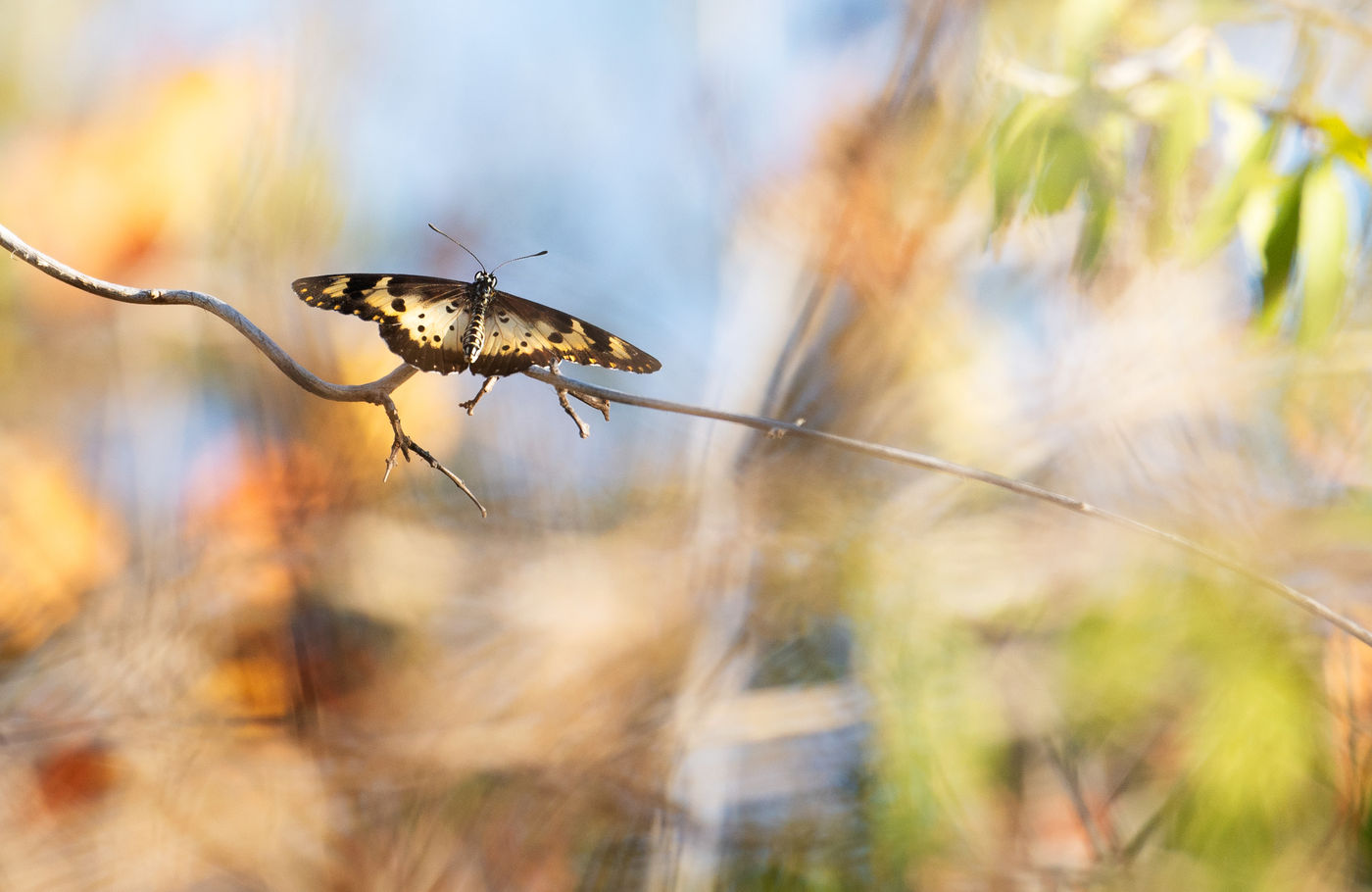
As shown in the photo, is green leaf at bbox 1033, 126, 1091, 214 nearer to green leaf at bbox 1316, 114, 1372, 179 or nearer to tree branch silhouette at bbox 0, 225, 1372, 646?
green leaf at bbox 1316, 114, 1372, 179

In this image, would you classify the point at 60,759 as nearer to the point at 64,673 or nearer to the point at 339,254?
Result: the point at 64,673

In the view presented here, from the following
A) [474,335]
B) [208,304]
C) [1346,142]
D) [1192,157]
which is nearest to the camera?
[208,304]

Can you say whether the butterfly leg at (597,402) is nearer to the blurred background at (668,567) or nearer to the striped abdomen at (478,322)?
the striped abdomen at (478,322)

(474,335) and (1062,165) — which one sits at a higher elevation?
(1062,165)

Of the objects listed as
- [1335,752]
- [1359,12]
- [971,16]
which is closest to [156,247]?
[971,16]

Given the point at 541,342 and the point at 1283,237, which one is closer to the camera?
the point at 541,342

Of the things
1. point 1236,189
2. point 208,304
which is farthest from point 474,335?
point 1236,189

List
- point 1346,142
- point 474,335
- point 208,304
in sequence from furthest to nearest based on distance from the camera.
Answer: point 1346,142 → point 474,335 → point 208,304

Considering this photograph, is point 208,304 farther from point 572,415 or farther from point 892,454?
point 892,454
